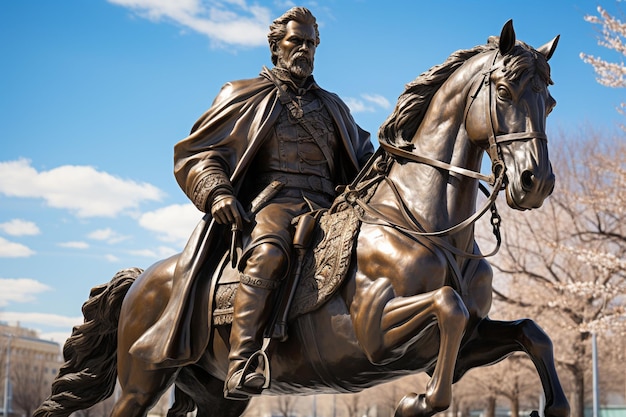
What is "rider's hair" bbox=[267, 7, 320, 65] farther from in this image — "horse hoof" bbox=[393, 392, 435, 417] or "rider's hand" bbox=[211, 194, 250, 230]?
"horse hoof" bbox=[393, 392, 435, 417]

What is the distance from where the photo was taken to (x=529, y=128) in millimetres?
4871

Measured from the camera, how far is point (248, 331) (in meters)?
5.48

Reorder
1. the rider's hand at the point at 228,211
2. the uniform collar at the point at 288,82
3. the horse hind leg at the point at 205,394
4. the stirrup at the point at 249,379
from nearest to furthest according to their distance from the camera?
the stirrup at the point at 249,379 < the rider's hand at the point at 228,211 < the uniform collar at the point at 288,82 < the horse hind leg at the point at 205,394

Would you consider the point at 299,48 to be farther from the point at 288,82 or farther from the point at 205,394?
the point at 205,394

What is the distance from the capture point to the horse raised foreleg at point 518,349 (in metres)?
5.17

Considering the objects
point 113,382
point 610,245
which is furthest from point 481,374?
point 113,382

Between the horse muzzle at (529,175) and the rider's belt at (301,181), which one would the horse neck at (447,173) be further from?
the rider's belt at (301,181)

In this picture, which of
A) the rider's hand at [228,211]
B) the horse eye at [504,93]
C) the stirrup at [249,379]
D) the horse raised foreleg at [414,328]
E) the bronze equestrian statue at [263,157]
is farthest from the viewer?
the bronze equestrian statue at [263,157]

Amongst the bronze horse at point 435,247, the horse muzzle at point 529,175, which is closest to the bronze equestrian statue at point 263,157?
the bronze horse at point 435,247

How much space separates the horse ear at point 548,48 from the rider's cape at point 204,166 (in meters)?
1.66

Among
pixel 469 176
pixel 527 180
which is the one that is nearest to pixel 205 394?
pixel 469 176

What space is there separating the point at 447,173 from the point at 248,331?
162 cm

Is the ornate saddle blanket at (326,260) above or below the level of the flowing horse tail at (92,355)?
above

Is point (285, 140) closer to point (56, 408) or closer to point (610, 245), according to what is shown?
point (56, 408)
